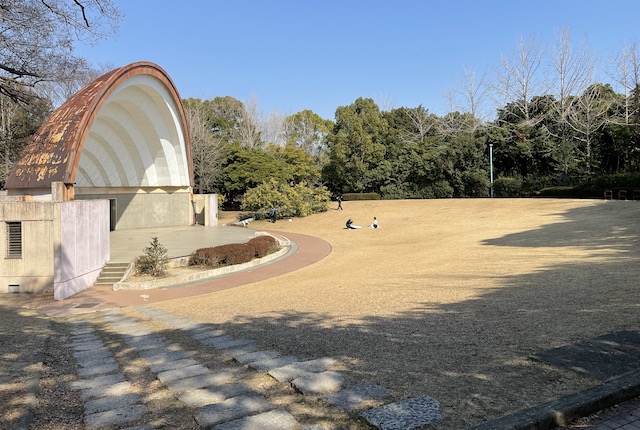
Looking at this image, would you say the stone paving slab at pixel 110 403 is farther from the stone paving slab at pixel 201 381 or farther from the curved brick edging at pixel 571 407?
the curved brick edging at pixel 571 407

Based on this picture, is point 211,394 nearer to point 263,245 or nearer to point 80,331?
point 80,331

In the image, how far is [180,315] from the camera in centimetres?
845

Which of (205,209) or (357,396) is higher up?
(205,209)

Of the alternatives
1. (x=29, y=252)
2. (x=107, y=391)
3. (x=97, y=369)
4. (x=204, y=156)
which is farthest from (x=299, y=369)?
(x=204, y=156)

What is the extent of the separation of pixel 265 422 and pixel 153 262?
12674 millimetres

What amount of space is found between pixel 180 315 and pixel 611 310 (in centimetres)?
728

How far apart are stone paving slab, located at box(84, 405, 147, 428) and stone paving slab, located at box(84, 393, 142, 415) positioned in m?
0.08

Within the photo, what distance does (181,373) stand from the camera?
14.0 feet

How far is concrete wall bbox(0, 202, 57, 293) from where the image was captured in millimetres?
12508

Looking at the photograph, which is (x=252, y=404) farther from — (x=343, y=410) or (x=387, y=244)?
(x=387, y=244)

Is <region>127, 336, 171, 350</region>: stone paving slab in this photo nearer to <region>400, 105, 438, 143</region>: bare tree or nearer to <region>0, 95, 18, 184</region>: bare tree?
<region>0, 95, 18, 184</region>: bare tree

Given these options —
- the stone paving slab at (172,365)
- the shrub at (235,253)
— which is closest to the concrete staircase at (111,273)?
the shrub at (235,253)

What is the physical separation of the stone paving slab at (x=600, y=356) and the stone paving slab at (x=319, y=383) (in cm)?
196

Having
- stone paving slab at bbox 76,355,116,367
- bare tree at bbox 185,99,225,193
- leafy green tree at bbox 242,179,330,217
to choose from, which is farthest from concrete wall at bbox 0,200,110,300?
bare tree at bbox 185,99,225,193
